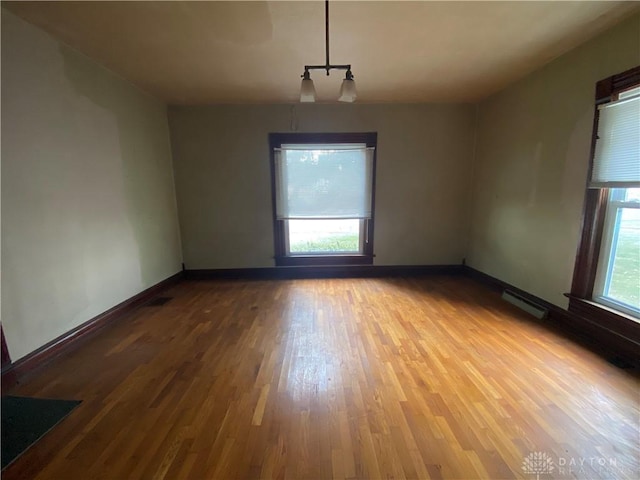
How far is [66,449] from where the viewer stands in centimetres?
132

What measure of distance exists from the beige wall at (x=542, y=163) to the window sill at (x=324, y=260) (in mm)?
1657

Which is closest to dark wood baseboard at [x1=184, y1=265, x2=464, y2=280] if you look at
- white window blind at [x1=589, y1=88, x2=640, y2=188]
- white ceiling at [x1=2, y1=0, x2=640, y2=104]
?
white window blind at [x1=589, y1=88, x2=640, y2=188]

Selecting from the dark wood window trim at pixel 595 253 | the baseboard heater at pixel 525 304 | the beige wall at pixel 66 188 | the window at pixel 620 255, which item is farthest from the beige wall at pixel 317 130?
the window at pixel 620 255

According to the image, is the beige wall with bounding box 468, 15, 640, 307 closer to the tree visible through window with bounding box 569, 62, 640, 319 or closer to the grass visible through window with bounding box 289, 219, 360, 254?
the tree visible through window with bounding box 569, 62, 640, 319

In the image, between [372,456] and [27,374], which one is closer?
[372,456]

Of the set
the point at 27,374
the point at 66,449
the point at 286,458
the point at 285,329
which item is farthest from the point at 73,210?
the point at 286,458

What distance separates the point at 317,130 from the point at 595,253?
127 inches

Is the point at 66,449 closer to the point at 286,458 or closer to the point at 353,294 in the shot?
the point at 286,458

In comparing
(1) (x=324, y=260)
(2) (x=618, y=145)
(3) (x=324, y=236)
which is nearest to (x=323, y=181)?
(3) (x=324, y=236)

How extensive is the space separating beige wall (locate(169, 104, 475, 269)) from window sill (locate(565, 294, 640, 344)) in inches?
71.5

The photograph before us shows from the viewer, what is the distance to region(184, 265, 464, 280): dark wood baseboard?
13.3ft

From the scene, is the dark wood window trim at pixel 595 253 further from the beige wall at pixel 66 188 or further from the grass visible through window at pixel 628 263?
the beige wall at pixel 66 188

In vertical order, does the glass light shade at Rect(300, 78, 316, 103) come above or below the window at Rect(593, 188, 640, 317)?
above

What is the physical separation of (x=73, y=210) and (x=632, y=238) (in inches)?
175
